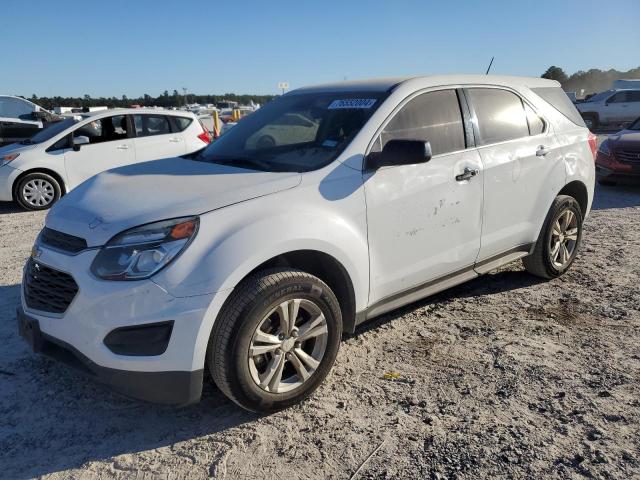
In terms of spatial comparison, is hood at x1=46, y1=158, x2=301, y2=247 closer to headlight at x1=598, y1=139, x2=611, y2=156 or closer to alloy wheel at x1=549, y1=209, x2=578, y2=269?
alloy wheel at x1=549, y1=209, x2=578, y2=269

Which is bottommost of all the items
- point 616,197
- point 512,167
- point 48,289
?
point 616,197

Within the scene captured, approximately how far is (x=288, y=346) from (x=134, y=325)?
815 mm

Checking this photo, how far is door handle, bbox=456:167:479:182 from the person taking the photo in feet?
12.2

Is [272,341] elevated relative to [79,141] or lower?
lower

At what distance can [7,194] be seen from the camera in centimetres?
834

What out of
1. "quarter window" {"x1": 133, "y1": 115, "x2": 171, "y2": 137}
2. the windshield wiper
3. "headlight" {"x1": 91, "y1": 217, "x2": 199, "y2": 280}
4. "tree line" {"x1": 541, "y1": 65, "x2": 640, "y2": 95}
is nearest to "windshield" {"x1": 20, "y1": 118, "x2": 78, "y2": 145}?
"quarter window" {"x1": 133, "y1": 115, "x2": 171, "y2": 137}

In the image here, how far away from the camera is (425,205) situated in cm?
351

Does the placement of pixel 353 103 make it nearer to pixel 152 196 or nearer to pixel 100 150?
pixel 152 196

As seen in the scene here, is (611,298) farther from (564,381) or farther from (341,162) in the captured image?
(341,162)

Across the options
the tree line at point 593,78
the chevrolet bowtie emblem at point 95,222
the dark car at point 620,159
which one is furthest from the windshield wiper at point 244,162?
the tree line at point 593,78

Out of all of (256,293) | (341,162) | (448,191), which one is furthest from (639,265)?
(256,293)

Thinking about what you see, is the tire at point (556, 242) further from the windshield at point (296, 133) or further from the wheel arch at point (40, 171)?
the wheel arch at point (40, 171)

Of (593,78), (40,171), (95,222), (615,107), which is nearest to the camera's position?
(95,222)

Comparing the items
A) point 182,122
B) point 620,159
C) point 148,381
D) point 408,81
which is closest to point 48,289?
point 148,381
